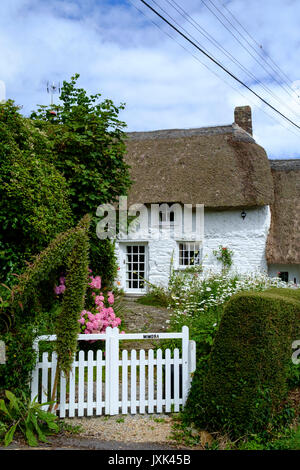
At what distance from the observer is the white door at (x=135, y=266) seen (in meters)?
14.3

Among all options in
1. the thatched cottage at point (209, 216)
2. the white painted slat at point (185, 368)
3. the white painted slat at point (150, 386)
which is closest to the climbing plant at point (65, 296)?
the white painted slat at point (150, 386)

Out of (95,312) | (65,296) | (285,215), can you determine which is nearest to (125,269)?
(285,215)

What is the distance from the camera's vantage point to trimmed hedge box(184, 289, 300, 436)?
457 centimetres

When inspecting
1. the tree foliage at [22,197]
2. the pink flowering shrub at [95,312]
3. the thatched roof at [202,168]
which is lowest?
the pink flowering shrub at [95,312]

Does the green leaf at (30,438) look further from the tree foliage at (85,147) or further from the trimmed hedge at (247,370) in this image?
the tree foliage at (85,147)

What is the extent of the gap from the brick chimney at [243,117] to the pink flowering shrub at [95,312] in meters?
10.8

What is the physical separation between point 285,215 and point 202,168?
321 cm

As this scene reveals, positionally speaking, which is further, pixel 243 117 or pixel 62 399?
pixel 243 117

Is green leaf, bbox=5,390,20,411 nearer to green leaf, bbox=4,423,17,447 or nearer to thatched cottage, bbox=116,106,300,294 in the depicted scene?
green leaf, bbox=4,423,17,447

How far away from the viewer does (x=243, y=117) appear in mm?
16953

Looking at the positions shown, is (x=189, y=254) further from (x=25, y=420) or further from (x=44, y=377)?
(x=25, y=420)

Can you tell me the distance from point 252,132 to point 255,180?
3.47 m

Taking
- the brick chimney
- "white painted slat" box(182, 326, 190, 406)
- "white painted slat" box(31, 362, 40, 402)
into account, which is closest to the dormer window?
the brick chimney

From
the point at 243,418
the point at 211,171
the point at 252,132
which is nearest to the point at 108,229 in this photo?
the point at 243,418
